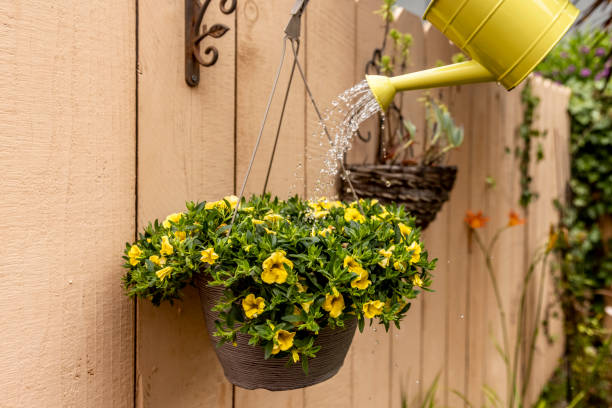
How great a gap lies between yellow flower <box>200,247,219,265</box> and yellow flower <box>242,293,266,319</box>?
2.5 inches

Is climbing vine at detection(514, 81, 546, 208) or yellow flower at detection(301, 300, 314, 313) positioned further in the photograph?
climbing vine at detection(514, 81, 546, 208)

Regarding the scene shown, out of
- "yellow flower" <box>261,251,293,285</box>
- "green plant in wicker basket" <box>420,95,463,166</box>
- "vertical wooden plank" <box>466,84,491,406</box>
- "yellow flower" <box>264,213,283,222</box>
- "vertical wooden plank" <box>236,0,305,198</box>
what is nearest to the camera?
"yellow flower" <box>261,251,293,285</box>

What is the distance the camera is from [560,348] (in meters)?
2.54

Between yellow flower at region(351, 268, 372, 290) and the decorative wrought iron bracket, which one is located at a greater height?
the decorative wrought iron bracket

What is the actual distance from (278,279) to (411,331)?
89 centimetres

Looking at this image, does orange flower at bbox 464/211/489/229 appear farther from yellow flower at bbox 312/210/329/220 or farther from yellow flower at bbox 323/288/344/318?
yellow flower at bbox 323/288/344/318

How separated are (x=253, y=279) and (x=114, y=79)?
0.39 metres

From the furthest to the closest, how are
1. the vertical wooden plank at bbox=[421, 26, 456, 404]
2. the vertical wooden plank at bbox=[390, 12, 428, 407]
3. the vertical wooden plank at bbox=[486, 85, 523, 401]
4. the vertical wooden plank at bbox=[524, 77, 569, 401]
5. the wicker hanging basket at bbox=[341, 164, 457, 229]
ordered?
the vertical wooden plank at bbox=[524, 77, 569, 401] → the vertical wooden plank at bbox=[486, 85, 523, 401] → the vertical wooden plank at bbox=[421, 26, 456, 404] → the vertical wooden plank at bbox=[390, 12, 428, 407] → the wicker hanging basket at bbox=[341, 164, 457, 229]

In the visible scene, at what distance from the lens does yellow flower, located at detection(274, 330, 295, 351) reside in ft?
1.71

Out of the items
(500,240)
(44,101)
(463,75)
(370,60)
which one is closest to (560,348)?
(500,240)

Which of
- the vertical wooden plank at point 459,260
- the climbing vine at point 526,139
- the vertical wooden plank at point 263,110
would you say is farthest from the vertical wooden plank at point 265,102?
the climbing vine at point 526,139

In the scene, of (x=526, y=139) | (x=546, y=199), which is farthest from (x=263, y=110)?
(x=546, y=199)

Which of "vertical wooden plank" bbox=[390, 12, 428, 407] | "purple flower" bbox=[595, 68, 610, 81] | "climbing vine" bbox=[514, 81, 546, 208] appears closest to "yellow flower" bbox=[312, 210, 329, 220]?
"vertical wooden plank" bbox=[390, 12, 428, 407]

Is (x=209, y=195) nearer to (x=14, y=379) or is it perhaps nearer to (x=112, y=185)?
(x=112, y=185)
